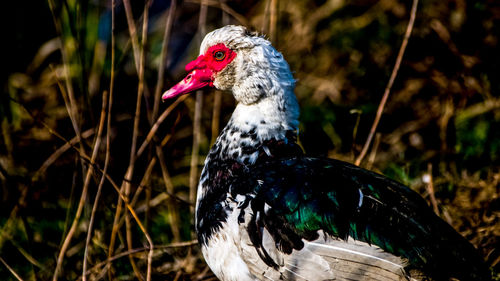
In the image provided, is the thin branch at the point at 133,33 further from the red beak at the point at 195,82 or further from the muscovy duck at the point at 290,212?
the muscovy duck at the point at 290,212

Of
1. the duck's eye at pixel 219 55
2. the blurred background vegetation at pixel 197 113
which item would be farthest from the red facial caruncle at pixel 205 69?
the blurred background vegetation at pixel 197 113

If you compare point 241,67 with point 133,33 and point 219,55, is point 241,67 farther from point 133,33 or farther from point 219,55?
point 133,33

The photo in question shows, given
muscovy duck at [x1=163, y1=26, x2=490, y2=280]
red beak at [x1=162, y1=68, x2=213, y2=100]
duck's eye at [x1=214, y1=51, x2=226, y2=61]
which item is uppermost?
duck's eye at [x1=214, y1=51, x2=226, y2=61]

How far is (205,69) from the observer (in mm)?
2414

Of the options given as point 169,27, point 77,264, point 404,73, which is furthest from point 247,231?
point 404,73

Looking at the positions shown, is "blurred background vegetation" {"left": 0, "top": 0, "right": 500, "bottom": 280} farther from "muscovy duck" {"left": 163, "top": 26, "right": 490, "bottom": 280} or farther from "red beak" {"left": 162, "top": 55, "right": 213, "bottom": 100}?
"muscovy duck" {"left": 163, "top": 26, "right": 490, "bottom": 280}

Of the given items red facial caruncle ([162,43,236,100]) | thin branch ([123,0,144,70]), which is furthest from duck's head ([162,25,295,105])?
thin branch ([123,0,144,70])

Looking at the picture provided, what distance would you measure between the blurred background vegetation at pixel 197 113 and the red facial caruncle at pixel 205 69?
0.83 feet

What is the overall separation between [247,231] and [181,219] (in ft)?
4.15

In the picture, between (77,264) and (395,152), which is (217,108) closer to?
(77,264)

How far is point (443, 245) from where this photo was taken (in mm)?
1987

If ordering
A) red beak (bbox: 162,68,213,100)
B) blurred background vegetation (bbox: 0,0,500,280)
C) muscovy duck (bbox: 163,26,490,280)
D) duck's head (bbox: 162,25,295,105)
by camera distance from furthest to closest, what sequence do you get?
blurred background vegetation (bbox: 0,0,500,280)
red beak (bbox: 162,68,213,100)
duck's head (bbox: 162,25,295,105)
muscovy duck (bbox: 163,26,490,280)

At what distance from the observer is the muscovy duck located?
190 cm

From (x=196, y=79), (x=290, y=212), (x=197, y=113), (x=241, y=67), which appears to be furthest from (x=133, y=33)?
(x=290, y=212)
